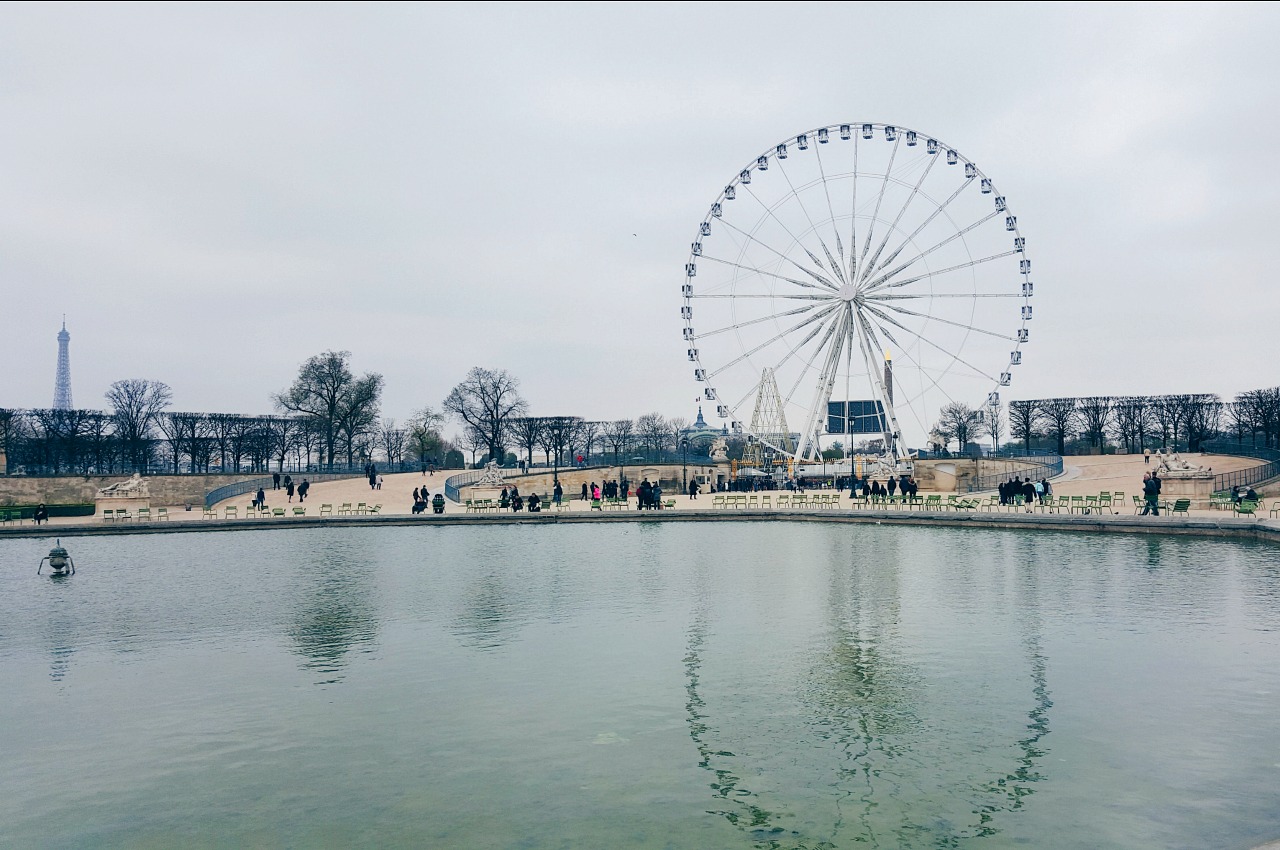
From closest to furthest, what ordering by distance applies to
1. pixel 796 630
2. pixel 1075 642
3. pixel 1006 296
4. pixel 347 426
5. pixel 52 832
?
pixel 52 832 < pixel 1075 642 < pixel 796 630 < pixel 1006 296 < pixel 347 426

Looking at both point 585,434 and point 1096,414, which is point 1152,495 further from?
point 585,434

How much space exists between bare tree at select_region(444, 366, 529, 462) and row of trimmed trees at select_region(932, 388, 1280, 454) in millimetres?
36463

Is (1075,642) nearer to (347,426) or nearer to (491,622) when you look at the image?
(491,622)

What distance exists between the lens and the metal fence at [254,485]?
170 ft

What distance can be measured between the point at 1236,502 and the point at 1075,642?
22.2m

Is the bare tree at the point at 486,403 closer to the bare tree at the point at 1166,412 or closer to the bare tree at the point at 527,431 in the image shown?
the bare tree at the point at 527,431

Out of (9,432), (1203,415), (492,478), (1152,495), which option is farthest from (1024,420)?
(9,432)

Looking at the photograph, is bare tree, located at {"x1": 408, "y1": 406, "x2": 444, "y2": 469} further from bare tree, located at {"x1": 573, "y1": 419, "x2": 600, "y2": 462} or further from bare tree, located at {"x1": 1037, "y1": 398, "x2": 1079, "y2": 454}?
bare tree, located at {"x1": 1037, "y1": 398, "x2": 1079, "y2": 454}

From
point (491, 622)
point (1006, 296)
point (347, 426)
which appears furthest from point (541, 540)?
point (347, 426)

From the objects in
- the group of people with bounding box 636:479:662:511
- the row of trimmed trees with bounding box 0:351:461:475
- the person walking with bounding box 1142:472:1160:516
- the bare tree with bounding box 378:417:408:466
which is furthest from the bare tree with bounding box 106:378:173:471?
the person walking with bounding box 1142:472:1160:516

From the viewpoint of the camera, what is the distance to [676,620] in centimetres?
1582

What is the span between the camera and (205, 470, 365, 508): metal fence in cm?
5169

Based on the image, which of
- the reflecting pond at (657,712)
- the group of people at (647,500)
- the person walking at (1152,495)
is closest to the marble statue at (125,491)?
the group of people at (647,500)

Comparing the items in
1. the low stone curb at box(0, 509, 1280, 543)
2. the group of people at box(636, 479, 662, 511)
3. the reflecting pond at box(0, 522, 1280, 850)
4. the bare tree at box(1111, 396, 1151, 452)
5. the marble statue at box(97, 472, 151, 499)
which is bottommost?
the reflecting pond at box(0, 522, 1280, 850)
